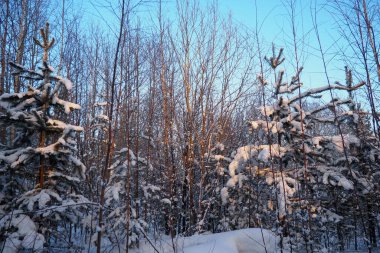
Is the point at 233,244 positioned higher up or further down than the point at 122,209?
further down

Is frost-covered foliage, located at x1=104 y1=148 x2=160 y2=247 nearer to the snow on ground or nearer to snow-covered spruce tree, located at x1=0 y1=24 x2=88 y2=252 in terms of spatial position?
snow-covered spruce tree, located at x1=0 y1=24 x2=88 y2=252

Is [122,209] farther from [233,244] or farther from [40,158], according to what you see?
[233,244]

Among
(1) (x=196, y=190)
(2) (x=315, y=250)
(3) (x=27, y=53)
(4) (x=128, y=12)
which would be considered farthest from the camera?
(1) (x=196, y=190)

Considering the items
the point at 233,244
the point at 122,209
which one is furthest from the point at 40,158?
the point at 233,244

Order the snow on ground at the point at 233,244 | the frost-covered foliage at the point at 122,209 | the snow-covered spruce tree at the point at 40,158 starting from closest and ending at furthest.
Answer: the snow on ground at the point at 233,244 < the snow-covered spruce tree at the point at 40,158 < the frost-covered foliage at the point at 122,209

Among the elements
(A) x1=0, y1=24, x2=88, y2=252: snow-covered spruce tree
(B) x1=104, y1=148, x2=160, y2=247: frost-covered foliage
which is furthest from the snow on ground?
(A) x1=0, y1=24, x2=88, y2=252: snow-covered spruce tree

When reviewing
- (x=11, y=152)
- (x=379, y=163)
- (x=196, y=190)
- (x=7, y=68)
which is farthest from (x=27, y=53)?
(x=379, y=163)

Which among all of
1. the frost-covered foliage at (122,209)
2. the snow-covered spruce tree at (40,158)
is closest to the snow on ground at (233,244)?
the frost-covered foliage at (122,209)

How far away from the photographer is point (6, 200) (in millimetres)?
4883

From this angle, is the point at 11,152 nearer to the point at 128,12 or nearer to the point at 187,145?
the point at 128,12

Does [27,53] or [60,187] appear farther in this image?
[27,53]

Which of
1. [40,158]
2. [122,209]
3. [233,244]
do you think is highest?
[40,158]

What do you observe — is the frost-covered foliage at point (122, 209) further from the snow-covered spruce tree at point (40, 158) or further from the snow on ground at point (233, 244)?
the snow on ground at point (233, 244)

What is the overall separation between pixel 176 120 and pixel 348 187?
6.24 metres
